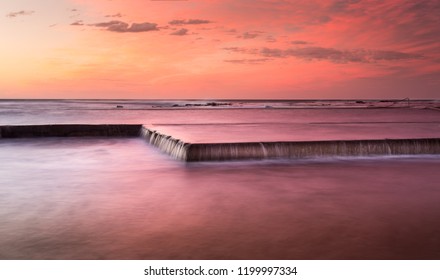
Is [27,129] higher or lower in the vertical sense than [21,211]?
higher

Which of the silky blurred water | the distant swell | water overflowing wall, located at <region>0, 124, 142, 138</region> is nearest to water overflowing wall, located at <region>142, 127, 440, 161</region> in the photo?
the distant swell

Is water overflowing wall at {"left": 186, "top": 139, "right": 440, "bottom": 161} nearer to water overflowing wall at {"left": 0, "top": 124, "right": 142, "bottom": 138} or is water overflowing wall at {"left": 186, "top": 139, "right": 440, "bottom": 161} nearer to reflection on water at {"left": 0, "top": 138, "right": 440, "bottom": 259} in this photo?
reflection on water at {"left": 0, "top": 138, "right": 440, "bottom": 259}

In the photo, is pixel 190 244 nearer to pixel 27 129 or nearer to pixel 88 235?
pixel 88 235

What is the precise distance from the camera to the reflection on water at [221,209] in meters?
3.44

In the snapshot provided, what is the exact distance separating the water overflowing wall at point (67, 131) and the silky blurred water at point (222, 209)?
171 inches

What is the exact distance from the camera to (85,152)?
9.62 metres

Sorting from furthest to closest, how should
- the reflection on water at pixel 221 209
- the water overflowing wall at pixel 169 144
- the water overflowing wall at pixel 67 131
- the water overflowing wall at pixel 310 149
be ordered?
the water overflowing wall at pixel 67 131, the water overflowing wall at pixel 169 144, the water overflowing wall at pixel 310 149, the reflection on water at pixel 221 209

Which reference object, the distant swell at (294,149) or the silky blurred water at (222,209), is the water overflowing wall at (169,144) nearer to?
the distant swell at (294,149)

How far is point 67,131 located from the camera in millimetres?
12625

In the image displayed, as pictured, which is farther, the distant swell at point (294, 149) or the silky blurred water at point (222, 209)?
the distant swell at point (294, 149)

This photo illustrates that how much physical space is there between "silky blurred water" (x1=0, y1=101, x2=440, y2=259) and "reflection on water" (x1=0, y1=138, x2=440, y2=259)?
11 millimetres

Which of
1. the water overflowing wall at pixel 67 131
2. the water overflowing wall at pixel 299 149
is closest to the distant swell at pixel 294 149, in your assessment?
the water overflowing wall at pixel 299 149

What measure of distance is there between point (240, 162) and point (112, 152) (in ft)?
10.5
